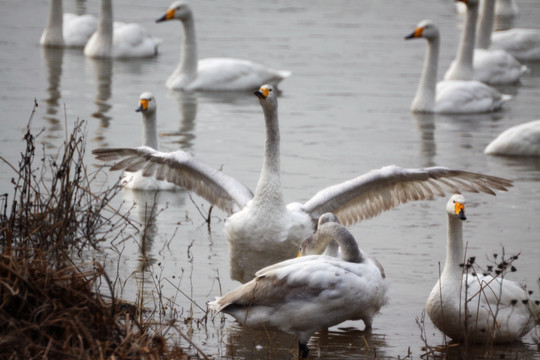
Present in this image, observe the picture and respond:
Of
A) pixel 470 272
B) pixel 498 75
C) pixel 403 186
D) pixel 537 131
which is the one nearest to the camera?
pixel 470 272

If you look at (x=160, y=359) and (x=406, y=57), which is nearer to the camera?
(x=160, y=359)

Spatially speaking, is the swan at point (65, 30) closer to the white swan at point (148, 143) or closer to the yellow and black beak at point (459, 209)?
the white swan at point (148, 143)

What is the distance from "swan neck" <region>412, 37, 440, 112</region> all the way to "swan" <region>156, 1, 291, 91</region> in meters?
2.92

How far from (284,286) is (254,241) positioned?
4.76 feet

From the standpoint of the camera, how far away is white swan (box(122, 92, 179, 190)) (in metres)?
12.2

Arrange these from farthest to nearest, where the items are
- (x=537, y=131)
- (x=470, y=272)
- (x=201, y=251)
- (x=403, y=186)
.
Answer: (x=537, y=131), (x=201, y=251), (x=403, y=186), (x=470, y=272)

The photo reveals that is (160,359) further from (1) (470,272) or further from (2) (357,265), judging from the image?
(1) (470,272)

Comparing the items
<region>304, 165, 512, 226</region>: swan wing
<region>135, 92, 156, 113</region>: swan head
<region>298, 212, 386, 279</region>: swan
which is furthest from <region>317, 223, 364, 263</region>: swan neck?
<region>135, 92, 156, 113</region>: swan head

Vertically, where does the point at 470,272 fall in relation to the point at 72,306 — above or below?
below

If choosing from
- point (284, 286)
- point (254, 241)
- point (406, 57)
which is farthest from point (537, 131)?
point (406, 57)

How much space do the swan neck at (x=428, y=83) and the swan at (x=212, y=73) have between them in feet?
9.59

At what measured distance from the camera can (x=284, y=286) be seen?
7.09 m

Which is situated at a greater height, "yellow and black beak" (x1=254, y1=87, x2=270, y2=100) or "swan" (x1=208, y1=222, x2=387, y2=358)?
"yellow and black beak" (x1=254, y1=87, x2=270, y2=100)

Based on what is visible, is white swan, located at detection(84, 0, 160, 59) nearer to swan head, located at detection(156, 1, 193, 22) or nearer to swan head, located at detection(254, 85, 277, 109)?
swan head, located at detection(156, 1, 193, 22)
